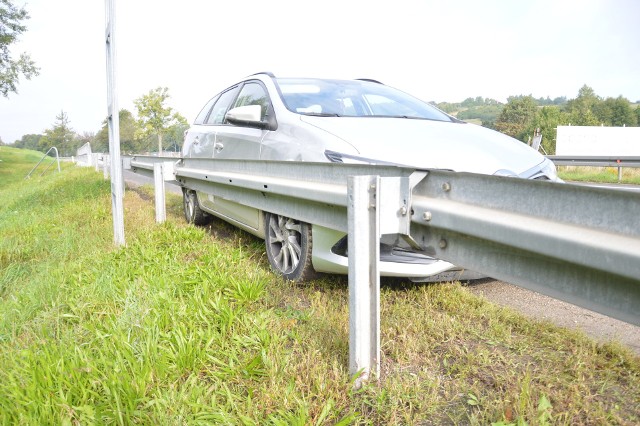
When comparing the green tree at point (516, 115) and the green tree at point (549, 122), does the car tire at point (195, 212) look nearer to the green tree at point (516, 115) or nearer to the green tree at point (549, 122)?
the green tree at point (549, 122)

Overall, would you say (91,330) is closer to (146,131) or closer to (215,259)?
(215,259)

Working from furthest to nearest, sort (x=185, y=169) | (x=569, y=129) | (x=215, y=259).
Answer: (x=569, y=129)
(x=185, y=169)
(x=215, y=259)

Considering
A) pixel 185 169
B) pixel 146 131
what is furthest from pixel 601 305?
pixel 146 131

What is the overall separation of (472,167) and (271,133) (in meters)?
1.60

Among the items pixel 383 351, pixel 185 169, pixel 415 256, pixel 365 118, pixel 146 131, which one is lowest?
pixel 383 351

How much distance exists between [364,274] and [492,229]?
1.94 ft

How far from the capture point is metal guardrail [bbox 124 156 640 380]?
3.97ft

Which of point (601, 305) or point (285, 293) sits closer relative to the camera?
point (601, 305)

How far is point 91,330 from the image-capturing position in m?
2.53

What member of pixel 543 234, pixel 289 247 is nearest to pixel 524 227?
pixel 543 234

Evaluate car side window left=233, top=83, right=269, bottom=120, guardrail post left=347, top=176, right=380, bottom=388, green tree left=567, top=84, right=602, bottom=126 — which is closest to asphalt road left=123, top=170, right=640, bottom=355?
guardrail post left=347, top=176, right=380, bottom=388

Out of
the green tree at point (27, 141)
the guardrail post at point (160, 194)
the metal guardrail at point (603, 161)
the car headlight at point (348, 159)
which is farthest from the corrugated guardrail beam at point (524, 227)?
the green tree at point (27, 141)

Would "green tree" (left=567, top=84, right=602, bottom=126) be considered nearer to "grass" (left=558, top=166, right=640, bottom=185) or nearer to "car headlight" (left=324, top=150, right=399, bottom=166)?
"grass" (left=558, top=166, right=640, bottom=185)

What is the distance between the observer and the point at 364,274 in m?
1.95
